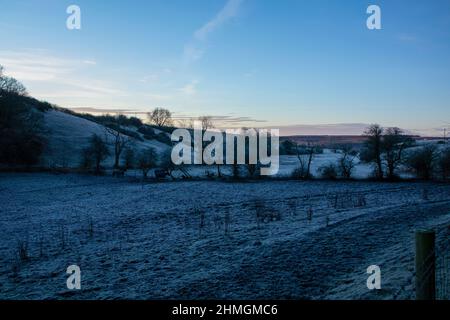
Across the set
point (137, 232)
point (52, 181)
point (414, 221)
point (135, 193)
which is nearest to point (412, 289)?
point (414, 221)

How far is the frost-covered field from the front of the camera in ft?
30.1

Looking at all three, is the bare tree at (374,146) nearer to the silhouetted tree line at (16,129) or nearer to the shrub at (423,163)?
the shrub at (423,163)

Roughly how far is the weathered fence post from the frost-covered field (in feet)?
5.36

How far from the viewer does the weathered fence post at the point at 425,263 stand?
18.6 feet

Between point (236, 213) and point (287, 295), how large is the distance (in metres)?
13.3

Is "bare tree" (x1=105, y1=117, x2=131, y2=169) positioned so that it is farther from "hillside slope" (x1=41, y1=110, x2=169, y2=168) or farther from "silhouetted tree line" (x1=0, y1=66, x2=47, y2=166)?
"silhouetted tree line" (x1=0, y1=66, x2=47, y2=166)

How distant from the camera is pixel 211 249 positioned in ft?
43.0

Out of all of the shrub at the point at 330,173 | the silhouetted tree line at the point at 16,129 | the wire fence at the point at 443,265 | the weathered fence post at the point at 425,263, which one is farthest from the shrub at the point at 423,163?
the silhouetted tree line at the point at 16,129

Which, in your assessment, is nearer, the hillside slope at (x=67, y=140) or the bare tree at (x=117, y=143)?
the hillside slope at (x=67, y=140)

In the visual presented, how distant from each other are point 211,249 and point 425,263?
830 centimetres

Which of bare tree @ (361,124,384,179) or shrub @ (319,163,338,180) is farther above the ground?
bare tree @ (361,124,384,179)

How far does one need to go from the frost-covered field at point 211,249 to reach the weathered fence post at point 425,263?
5.36ft

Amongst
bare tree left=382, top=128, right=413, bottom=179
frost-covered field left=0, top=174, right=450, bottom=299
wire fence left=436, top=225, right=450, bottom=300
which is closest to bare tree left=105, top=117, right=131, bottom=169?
frost-covered field left=0, top=174, right=450, bottom=299

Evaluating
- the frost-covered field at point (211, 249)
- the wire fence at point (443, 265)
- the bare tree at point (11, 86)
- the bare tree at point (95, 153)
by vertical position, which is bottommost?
the frost-covered field at point (211, 249)
